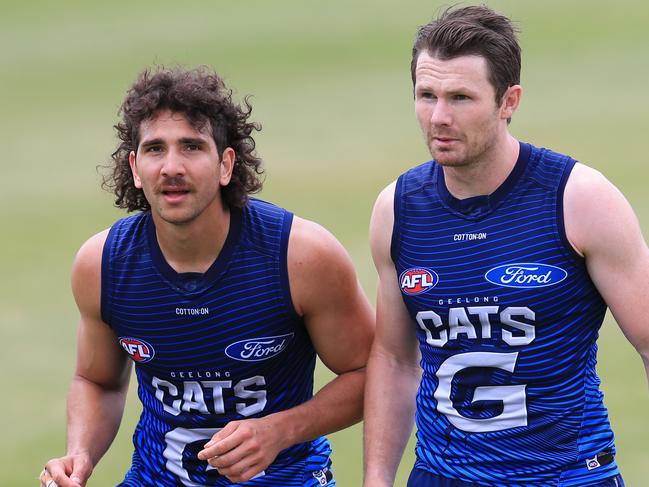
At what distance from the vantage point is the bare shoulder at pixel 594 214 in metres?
4.74

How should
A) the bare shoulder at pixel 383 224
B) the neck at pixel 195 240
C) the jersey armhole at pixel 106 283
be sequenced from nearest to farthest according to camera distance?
the bare shoulder at pixel 383 224 < the neck at pixel 195 240 < the jersey armhole at pixel 106 283

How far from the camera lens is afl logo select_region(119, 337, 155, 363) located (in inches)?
217

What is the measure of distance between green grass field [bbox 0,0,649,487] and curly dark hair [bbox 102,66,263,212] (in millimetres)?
2561

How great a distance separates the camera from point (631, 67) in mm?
13430

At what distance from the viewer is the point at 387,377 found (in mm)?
5340

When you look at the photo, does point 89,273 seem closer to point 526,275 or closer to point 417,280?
point 417,280

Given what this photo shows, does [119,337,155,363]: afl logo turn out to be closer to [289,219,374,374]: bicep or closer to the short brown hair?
[289,219,374,374]: bicep

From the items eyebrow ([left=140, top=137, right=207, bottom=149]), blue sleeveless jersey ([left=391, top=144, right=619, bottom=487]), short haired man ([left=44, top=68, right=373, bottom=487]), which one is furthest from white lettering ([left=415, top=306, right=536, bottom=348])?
eyebrow ([left=140, top=137, right=207, bottom=149])

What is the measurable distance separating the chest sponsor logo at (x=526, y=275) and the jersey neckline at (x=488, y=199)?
21 centimetres

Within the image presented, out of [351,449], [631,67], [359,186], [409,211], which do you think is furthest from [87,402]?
[631,67]

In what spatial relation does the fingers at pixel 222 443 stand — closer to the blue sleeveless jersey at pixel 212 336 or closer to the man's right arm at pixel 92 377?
the blue sleeveless jersey at pixel 212 336

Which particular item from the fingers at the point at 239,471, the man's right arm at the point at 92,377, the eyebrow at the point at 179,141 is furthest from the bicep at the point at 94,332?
the fingers at the point at 239,471

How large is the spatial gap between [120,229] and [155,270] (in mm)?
243

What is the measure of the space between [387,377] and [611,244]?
3.47 feet
